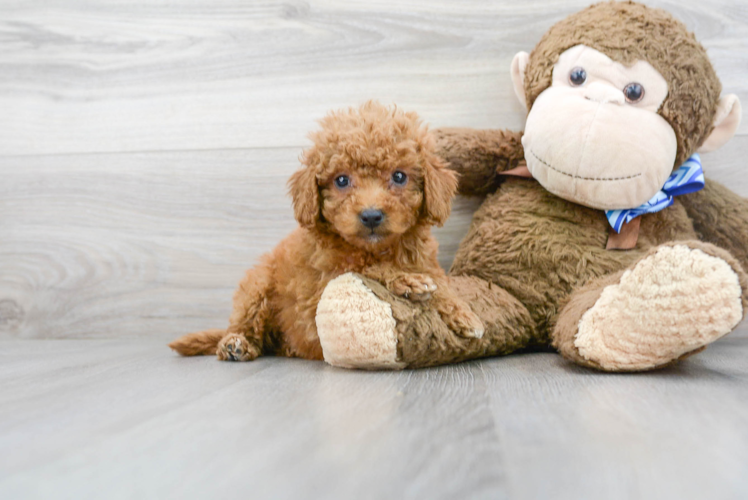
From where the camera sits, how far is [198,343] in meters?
1.13

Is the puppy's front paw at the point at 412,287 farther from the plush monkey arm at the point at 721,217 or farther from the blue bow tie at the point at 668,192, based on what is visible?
the plush monkey arm at the point at 721,217

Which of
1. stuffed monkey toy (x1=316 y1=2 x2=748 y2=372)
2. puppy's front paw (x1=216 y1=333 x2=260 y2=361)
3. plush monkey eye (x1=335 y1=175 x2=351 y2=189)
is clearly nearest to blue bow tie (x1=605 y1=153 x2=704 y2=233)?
stuffed monkey toy (x1=316 y1=2 x2=748 y2=372)

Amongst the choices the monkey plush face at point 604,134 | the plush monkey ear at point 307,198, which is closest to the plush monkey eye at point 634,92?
the monkey plush face at point 604,134

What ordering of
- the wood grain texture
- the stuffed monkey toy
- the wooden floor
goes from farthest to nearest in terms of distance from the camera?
the wooden floor < the stuffed monkey toy < the wood grain texture

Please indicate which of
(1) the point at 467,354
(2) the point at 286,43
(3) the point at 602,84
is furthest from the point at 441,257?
(2) the point at 286,43

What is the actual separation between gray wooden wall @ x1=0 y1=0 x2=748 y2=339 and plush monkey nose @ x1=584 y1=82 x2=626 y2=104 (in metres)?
0.30

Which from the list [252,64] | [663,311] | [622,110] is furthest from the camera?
[252,64]

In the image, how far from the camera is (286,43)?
4.44 ft

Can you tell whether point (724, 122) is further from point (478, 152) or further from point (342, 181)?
point (342, 181)

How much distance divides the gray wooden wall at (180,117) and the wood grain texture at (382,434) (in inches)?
20.2

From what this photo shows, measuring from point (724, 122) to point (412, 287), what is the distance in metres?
0.72

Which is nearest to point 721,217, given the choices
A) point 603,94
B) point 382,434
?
point 603,94

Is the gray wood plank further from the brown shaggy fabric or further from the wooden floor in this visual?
the brown shaggy fabric

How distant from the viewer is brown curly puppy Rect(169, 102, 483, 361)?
86cm
